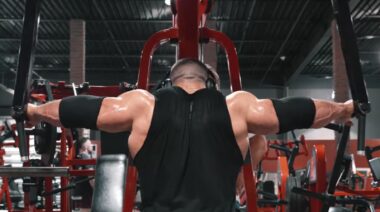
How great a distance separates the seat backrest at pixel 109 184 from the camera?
2006mm

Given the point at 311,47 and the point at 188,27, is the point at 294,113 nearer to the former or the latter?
the point at 188,27

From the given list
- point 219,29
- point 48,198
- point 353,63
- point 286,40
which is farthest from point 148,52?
point 286,40

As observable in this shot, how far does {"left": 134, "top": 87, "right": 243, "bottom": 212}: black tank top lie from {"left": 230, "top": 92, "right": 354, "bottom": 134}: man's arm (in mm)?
104

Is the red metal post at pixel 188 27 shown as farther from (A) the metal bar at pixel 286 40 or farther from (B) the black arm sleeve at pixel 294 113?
(A) the metal bar at pixel 286 40

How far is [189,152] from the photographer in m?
2.00

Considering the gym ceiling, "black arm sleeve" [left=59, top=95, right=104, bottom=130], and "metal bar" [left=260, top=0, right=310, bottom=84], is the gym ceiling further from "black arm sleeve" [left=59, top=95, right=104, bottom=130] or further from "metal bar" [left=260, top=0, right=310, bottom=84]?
"black arm sleeve" [left=59, top=95, right=104, bottom=130]

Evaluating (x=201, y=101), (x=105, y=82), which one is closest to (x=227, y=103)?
(x=201, y=101)

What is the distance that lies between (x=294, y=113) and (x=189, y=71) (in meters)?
0.48

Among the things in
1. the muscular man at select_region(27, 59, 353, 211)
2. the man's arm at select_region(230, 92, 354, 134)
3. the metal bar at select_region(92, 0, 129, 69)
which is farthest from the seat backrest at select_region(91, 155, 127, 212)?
the metal bar at select_region(92, 0, 129, 69)

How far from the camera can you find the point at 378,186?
5.15 m

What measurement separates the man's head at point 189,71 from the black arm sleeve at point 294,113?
1.10 ft

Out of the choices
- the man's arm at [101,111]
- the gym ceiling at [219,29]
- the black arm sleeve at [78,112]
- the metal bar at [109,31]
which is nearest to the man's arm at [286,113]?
the man's arm at [101,111]

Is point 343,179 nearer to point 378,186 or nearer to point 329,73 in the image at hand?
point 378,186

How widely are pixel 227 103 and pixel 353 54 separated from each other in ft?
1.69
